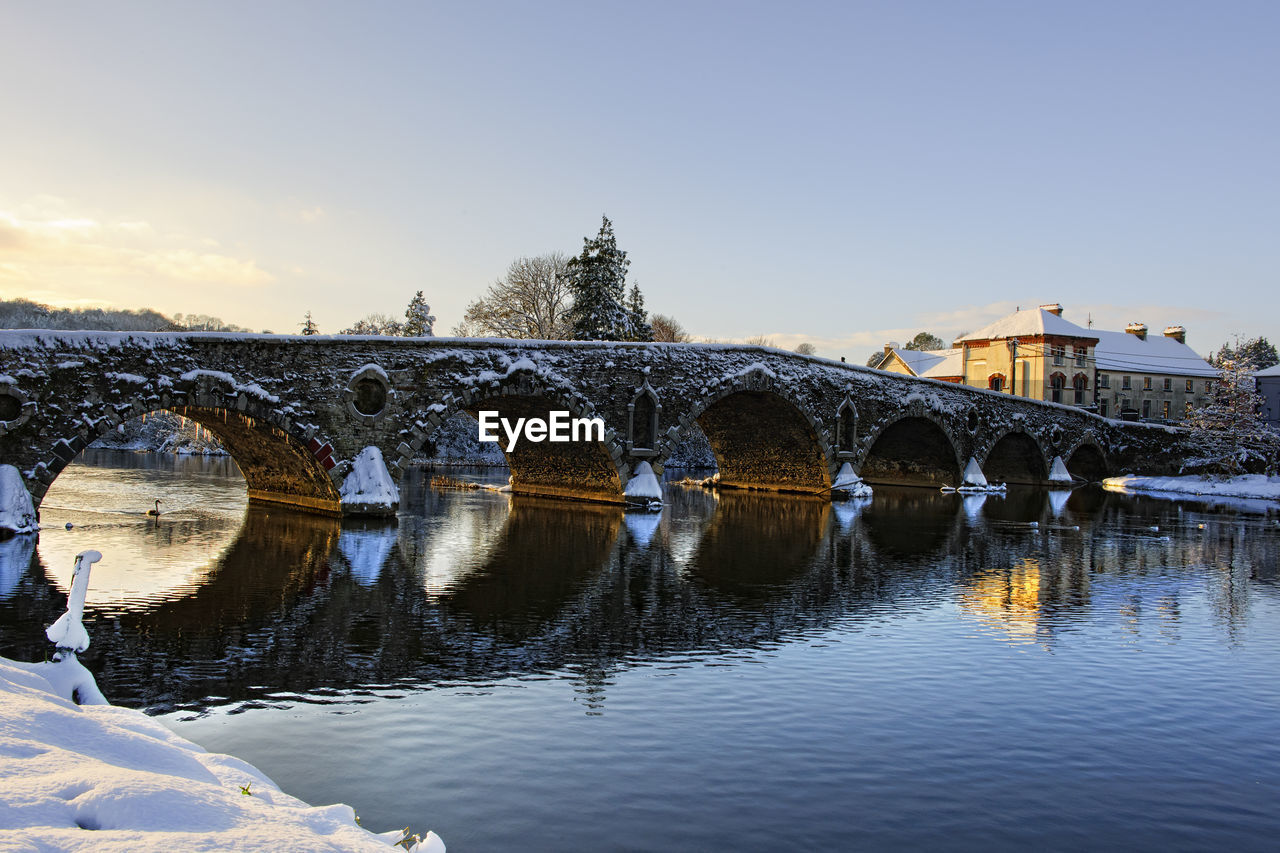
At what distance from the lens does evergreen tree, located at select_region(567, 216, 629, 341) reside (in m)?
56.5

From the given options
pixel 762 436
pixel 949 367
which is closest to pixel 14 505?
pixel 762 436

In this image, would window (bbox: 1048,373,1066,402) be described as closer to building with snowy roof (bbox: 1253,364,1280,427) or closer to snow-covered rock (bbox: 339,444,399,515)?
building with snowy roof (bbox: 1253,364,1280,427)

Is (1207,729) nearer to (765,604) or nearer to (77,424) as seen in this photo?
(765,604)

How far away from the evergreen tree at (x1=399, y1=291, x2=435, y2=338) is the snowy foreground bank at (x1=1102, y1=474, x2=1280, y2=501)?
45842 millimetres

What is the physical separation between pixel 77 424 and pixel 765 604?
1674cm

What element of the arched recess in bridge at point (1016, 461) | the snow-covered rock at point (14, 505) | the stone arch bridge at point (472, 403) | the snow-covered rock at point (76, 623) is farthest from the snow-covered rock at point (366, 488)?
the arched recess in bridge at point (1016, 461)

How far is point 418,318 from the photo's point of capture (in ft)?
218

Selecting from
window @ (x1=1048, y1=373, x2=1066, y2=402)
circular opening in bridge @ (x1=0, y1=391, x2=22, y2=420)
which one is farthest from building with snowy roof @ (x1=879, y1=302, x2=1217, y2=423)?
circular opening in bridge @ (x1=0, y1=391, x2=22, y2=420)

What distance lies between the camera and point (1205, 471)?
5750 centimetres

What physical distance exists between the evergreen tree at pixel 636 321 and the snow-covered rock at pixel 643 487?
24.8 metres

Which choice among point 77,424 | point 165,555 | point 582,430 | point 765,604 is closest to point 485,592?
point 765,604

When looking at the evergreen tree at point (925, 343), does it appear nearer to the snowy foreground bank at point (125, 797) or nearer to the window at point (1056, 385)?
the window at point (1056, 385)

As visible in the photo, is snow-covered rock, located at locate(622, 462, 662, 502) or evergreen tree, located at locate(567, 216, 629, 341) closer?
snow-covered rock, located at locate(622, 462, 662, 502)

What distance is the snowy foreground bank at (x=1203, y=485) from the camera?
51.3 m
